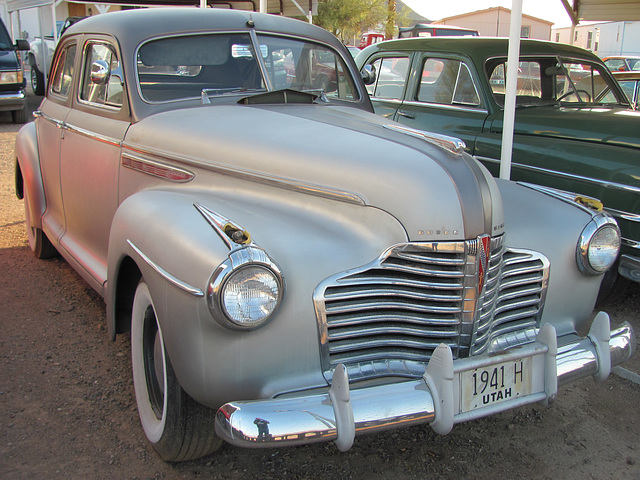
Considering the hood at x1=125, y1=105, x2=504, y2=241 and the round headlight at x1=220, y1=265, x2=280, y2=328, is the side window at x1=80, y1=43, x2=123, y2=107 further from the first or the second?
the round headlight at x1=220, y1=265, x2=280, y2=328

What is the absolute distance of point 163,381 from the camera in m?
2.32

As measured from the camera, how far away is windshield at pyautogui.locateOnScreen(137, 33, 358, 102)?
10.2 ft

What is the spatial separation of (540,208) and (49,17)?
1163 inches

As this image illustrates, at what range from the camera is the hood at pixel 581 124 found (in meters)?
4.07

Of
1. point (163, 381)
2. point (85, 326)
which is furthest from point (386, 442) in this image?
point (85, 326)

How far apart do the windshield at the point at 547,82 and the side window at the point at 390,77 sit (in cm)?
94

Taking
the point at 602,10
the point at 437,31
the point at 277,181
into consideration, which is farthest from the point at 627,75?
the point at 437,31

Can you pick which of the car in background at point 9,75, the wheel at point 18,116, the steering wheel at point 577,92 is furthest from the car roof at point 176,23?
the wheel at point 18,116

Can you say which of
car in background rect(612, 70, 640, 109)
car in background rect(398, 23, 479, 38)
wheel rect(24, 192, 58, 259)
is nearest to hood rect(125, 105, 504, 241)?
wheel rect(24, 192, 58, 259)

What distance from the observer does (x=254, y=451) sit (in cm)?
252

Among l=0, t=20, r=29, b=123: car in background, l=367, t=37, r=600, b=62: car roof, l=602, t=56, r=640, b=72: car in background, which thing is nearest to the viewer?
l=367, t=37, r=600, b=62: car roof

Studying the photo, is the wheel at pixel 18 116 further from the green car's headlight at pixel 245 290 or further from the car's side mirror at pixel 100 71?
the green car's headlight at pixel 245 290

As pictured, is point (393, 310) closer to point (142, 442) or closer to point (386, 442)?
point (386, 442)

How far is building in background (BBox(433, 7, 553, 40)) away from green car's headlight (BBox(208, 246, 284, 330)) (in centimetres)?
4852
